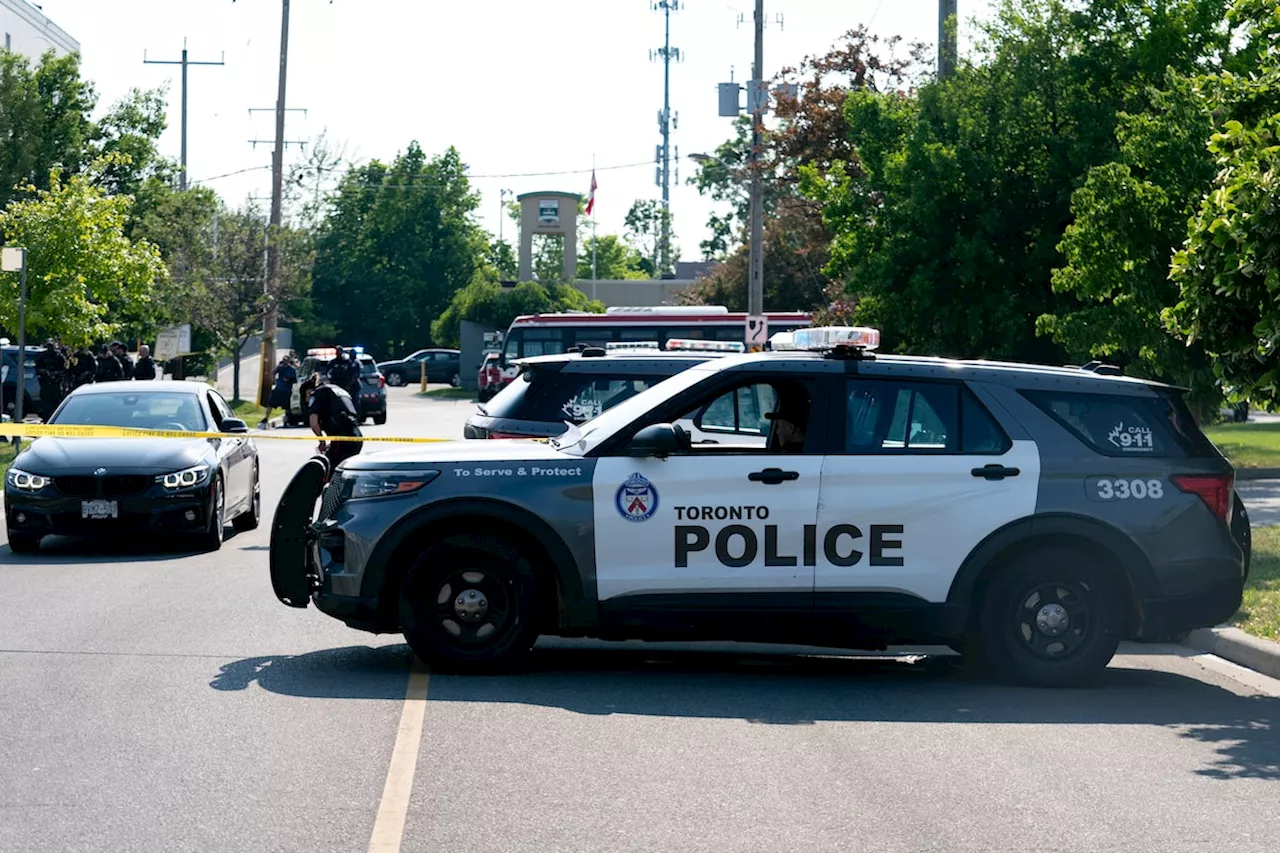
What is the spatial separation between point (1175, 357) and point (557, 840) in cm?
1522

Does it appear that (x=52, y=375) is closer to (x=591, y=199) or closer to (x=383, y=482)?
(x=383, y=482)

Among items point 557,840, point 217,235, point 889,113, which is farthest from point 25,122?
point 557,840

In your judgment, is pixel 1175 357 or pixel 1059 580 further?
pixel 1175 357

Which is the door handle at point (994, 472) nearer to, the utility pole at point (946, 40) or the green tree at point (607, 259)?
the utility pole at point (946, 40)

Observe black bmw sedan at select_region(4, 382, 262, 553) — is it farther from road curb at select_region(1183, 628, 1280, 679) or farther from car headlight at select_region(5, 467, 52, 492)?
road curb at select_region(1183, 628, 1280, 679)

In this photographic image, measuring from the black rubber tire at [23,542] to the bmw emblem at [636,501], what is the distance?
757cm

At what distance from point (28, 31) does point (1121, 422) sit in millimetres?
69928

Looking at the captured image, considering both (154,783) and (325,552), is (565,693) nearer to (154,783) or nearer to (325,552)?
(325,552)

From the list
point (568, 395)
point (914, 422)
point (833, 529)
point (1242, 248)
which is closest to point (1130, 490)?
point (914, 422)

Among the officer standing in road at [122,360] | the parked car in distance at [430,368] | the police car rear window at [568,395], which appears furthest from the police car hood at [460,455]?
the parked car in distance at [430,368]

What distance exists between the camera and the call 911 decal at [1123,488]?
30.9 feet

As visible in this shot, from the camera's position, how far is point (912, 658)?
416 inches

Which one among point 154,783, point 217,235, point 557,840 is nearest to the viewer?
point 557,840

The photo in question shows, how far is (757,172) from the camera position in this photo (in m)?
36.5
